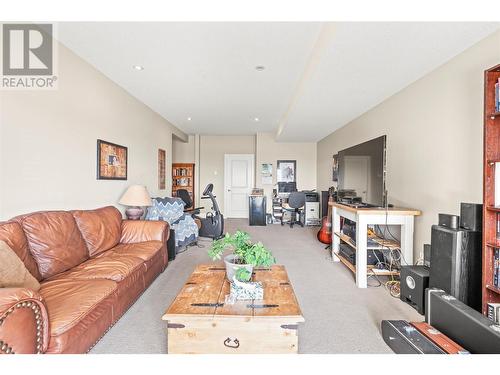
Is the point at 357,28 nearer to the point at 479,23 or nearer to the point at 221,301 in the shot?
the point at 479,23

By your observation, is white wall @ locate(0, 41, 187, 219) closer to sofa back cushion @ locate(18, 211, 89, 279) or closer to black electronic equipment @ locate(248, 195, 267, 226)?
sofa back cushion @ locate(18, 211, 89, 279)

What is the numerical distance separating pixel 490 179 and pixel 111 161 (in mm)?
3877

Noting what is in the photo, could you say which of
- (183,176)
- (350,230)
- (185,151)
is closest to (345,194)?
(350,230)

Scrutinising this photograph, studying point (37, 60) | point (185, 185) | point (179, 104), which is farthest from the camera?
point (185, 185)

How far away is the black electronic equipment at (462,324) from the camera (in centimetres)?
126

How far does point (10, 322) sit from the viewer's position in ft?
3.56

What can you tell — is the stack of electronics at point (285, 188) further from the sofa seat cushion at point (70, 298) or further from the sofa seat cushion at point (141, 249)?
the sofa seat cushion at point (70, 298)

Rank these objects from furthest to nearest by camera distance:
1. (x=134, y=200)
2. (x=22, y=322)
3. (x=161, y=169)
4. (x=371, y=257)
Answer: (x=161, y=169), (x=134, y=200), (x=371, y=257), (x=22, y=322)

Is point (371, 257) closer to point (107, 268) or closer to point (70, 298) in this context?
point (107, 268)

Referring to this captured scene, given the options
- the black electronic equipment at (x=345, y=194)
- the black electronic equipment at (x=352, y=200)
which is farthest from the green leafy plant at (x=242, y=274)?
the black electronic equipment at (x=345, y=194)

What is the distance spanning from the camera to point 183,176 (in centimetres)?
760

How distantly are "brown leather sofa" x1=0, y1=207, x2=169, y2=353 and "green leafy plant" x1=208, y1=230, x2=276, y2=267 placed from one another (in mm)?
798
